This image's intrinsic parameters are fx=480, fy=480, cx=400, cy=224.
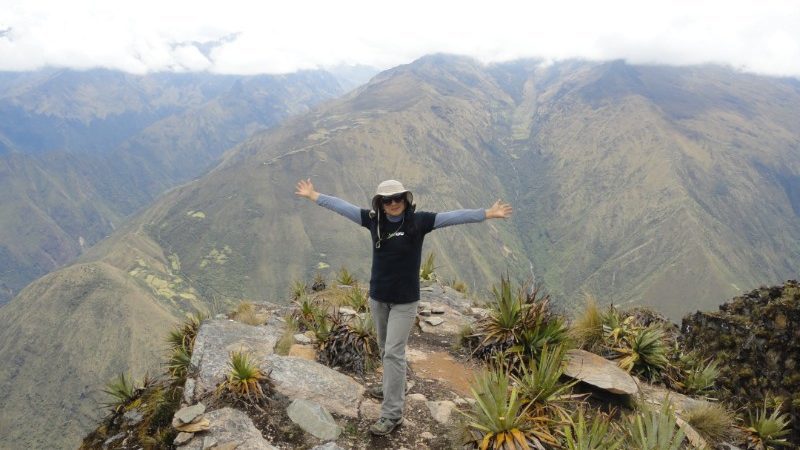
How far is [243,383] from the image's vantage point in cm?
704

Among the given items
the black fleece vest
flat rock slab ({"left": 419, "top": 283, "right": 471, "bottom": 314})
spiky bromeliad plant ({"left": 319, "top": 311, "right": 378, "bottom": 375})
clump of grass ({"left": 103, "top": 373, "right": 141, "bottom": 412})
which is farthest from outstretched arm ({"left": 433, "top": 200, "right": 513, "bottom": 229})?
flat rock slab ({"left": 419, "top": 283, "right": 471, "bottom": 314})

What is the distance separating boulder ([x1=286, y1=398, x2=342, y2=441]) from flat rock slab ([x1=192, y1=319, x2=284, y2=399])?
135cm

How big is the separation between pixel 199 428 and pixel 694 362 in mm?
9716

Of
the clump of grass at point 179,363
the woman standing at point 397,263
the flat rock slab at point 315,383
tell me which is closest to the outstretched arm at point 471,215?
the woman standing at point 397,263

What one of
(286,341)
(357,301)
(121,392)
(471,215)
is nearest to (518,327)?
(471,215)

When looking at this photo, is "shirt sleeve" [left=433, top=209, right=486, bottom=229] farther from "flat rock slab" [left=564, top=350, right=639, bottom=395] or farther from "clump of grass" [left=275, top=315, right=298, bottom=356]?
"clump of grass" [left=275, top=315, right=298, bottom=356]

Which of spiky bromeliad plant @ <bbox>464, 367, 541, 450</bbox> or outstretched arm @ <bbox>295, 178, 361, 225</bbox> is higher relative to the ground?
outstretched arm @ <bbox>295, 178, 361, 225</bbox>

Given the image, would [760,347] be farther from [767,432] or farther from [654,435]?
[654,435]

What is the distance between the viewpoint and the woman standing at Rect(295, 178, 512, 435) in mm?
6480

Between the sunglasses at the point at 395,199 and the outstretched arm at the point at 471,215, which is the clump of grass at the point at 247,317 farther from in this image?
the outstretched arm at the point at 471,215

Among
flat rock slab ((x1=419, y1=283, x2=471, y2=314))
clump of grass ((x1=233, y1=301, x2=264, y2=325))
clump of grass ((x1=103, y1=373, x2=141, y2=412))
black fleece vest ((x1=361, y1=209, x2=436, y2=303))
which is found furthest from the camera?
flat rock slab ((x1=419, y1=283, x2=471, y2=314))

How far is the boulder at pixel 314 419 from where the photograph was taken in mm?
6609

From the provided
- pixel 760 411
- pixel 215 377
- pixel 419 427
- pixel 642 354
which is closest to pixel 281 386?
pixel 215 377

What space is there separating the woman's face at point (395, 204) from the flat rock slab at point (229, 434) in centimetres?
344
